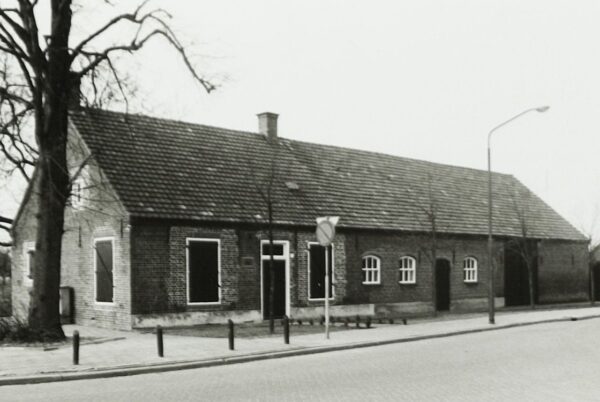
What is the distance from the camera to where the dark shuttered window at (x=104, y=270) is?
22.0 metres

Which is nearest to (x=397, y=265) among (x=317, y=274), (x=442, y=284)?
(x=442, y=284)

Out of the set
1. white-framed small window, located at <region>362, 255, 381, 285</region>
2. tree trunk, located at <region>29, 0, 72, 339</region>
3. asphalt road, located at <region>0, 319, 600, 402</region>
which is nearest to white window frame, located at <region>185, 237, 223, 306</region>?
tree trunk, located at <region>29, 0, 72, 339</region>

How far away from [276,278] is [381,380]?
43.9 ft

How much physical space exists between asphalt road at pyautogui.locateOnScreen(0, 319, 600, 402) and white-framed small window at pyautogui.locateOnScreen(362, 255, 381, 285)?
11414 millimetres

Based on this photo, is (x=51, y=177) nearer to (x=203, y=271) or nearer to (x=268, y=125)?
(x=203, y=271)

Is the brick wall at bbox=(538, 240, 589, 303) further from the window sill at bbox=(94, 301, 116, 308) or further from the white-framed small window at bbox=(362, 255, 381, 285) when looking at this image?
the window sill at bbox=(94, 301, 116, 308)

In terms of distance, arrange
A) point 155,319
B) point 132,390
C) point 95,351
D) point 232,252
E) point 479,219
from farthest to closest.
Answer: point 479,219 → point 232,252 → point 155,319 → point 95,351 → point 132,390

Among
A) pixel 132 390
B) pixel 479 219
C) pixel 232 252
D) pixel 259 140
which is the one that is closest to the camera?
pixel 132 390

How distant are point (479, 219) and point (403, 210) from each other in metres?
5.07

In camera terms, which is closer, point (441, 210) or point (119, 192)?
point (119, 192)

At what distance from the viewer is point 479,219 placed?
3328 centimetres

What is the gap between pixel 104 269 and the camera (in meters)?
22.4

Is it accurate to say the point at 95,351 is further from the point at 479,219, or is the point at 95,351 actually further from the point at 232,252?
the point at 479,219

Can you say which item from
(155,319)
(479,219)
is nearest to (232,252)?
(155,319)
